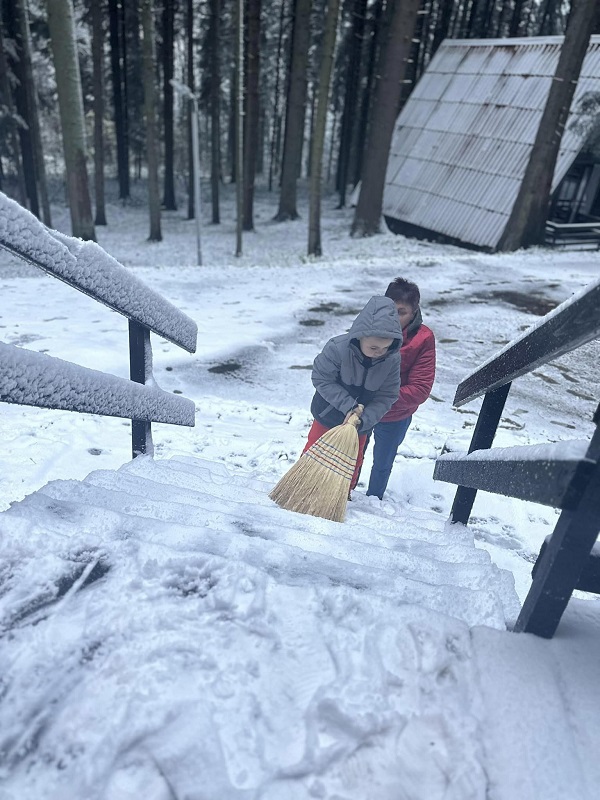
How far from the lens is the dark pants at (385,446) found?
3965 mm

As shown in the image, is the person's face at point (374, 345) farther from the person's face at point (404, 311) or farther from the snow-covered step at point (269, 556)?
the snow-covered step at point (269, 556)

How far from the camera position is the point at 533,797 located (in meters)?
1.08

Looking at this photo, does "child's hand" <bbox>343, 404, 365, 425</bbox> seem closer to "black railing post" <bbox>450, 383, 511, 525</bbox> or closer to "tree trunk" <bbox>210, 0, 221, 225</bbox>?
"black railing post" <bbox>450, 383, 511, 525</bbox>

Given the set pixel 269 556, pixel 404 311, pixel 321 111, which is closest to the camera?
pixel 269 556

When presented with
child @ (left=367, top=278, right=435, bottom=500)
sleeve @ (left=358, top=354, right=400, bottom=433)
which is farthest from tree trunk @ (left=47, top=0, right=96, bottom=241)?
sleeve @ (left=358, top=354, right=400, bottom=433)

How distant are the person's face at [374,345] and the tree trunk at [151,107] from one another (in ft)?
51.7

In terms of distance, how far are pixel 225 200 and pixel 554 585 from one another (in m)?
32.3

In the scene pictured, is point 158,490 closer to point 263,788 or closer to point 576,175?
point 263,788

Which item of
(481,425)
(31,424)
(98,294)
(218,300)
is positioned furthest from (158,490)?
(218,300)

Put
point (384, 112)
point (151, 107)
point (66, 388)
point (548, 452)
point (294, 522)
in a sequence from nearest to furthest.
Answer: point (548, 452) < point (66, 388) < point (294, 522) < point (384, 112) < point (151, 107)

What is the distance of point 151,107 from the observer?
16.6 m

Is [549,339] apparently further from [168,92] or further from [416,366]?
[168,92]

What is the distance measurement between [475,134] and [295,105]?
21.7 ft

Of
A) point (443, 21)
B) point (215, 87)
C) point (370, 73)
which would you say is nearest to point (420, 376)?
point (215, 87)
